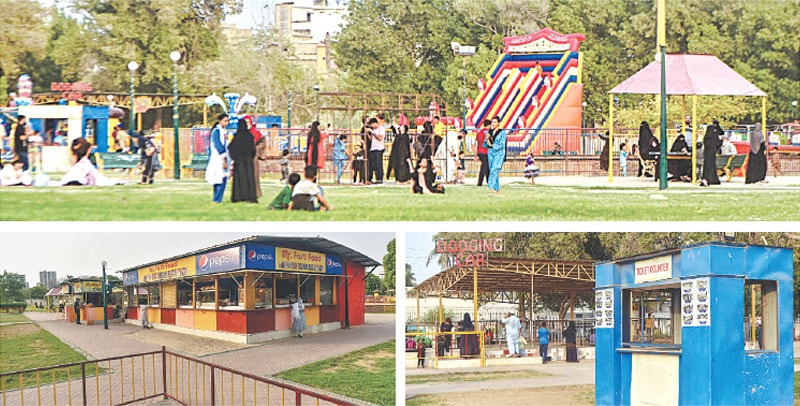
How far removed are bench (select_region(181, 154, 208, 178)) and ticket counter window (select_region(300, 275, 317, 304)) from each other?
1550mm

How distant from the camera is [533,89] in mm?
11695

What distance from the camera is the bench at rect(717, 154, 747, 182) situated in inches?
483

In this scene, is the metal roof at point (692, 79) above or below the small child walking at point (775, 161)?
above

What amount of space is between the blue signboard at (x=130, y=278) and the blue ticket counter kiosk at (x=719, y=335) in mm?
4987

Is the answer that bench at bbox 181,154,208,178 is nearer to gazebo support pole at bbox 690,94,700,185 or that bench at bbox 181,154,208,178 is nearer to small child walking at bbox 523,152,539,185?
small child walking at bbox 523,152,539,185

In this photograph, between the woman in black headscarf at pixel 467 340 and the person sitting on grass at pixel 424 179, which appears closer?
the person sitting on grass at pixel 424 179

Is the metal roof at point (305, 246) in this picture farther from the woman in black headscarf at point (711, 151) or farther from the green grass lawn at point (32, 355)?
the woman in black headscarf at point (711, 151)

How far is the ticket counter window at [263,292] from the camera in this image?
10.9 meters

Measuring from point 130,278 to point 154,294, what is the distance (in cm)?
30

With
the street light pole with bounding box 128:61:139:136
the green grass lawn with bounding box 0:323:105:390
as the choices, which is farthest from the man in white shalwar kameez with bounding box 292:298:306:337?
the street light pole with bounding box 128:61:139:136

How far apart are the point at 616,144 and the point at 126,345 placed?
561 cm

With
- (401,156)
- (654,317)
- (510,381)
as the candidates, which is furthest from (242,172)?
(654,317)

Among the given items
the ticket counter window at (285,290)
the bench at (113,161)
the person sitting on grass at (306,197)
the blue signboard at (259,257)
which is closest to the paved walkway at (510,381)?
the ticket counter window at (285,290)

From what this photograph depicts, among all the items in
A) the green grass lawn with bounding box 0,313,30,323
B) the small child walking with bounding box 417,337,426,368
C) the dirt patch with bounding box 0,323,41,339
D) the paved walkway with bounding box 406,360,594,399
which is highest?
the green grass lawn with bounding box 0,313,30,323
